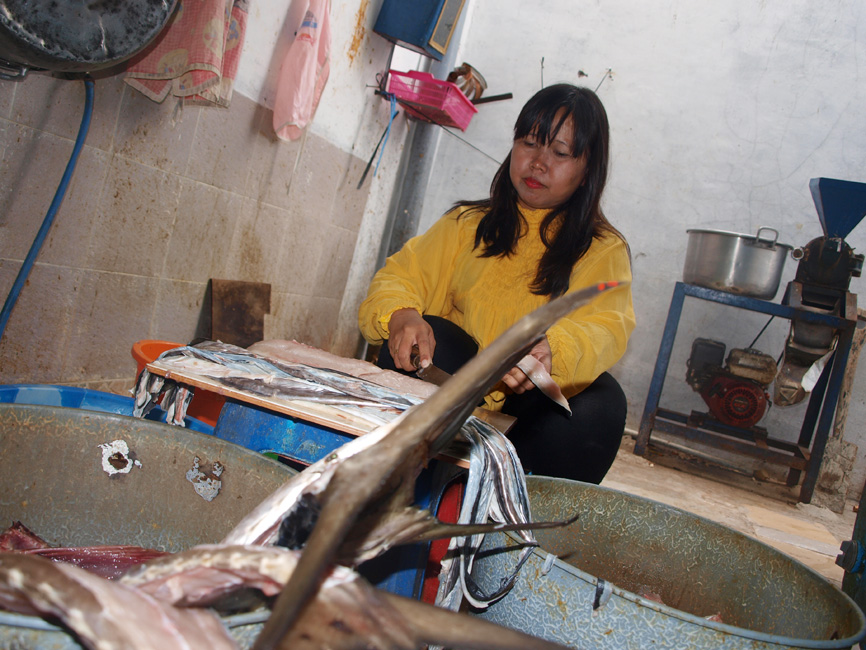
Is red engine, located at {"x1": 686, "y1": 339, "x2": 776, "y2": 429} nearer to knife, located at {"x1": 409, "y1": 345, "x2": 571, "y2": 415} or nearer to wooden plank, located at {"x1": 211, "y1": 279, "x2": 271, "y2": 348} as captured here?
wooden plank, located at {"x1": 211, "y1": 279, "x2": 271, "y2": 348}

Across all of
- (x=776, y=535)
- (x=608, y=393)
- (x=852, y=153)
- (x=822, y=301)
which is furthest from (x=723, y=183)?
(x=608, y=393)

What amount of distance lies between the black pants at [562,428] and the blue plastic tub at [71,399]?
28.9 inches

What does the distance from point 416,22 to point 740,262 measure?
102 inches

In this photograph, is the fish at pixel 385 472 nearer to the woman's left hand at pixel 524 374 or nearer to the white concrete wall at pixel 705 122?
the woman's left hand at pixel 524 374

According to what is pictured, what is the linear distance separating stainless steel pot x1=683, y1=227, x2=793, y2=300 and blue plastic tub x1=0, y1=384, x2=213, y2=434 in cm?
361

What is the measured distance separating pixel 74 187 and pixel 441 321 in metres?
1.39

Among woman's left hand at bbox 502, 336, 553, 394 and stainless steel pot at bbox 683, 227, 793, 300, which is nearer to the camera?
woman's left hand at bbox 502, 336, 553, 394

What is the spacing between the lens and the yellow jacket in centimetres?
203

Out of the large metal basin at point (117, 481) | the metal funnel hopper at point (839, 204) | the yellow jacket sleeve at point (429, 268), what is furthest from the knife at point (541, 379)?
the metal funnel hopper at point (839, 204)

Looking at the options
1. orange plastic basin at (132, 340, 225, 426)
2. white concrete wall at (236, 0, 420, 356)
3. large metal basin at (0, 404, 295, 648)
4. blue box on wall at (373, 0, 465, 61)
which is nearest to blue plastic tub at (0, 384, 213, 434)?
orange plastic basin at (132, 340, 225, 426)

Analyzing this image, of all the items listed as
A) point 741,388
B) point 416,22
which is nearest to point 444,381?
point 416,22

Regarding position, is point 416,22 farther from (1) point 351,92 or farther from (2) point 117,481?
(2) point 117,481

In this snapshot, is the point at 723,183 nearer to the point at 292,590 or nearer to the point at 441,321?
the point at 441,321

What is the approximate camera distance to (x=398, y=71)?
432cm
